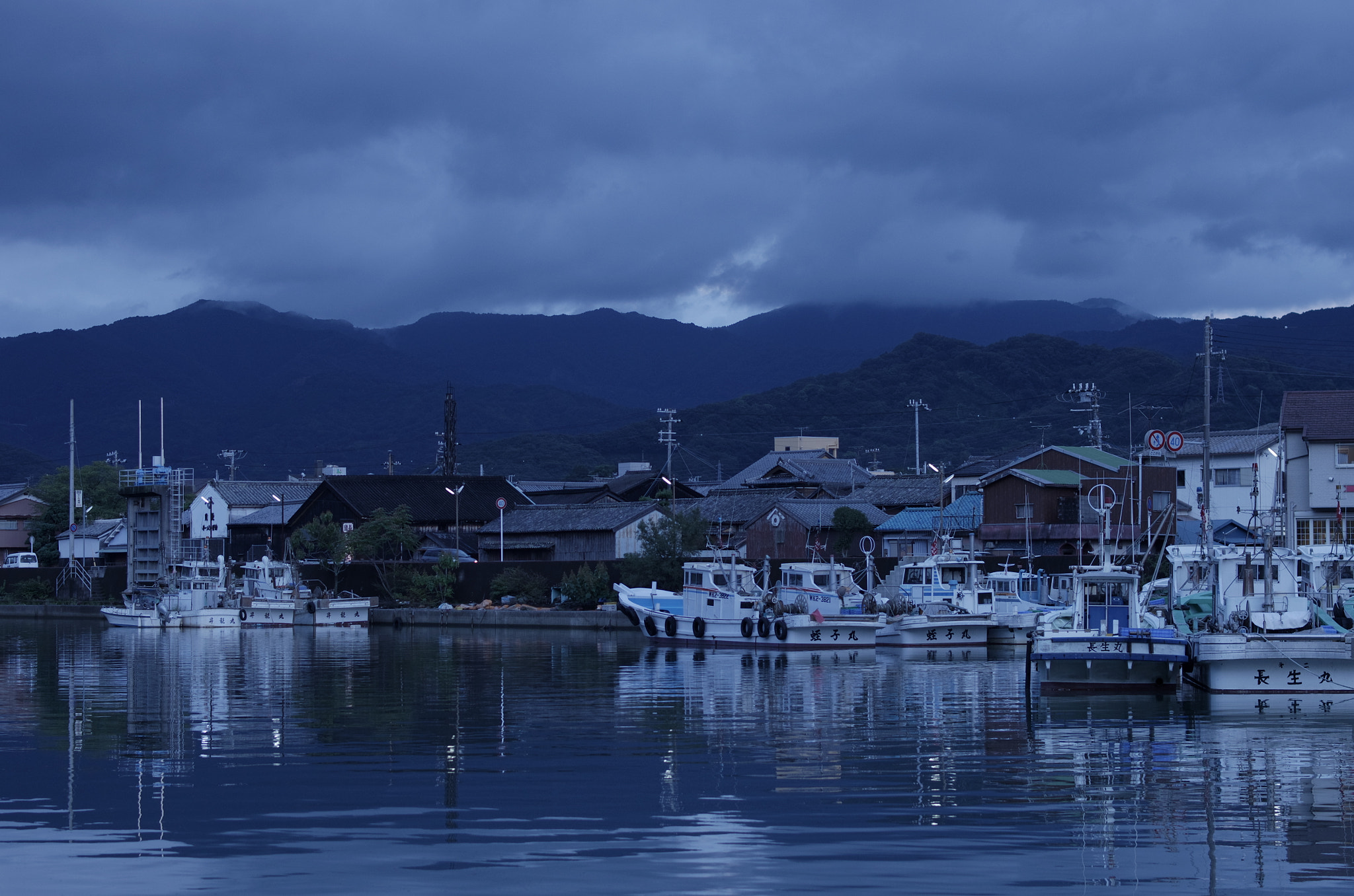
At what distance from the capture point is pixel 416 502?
85812 mm

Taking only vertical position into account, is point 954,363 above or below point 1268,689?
above

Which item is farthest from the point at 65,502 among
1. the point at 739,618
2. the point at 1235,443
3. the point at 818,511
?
the point at 1235,443

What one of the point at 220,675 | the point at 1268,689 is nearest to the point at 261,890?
the point at 1268,689

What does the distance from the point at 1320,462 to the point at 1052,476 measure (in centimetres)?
1366

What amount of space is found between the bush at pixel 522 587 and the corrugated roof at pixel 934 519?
Result: 15955 millimetres

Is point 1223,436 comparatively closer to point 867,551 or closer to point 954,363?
point 867,551

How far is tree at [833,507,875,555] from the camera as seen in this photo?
7019cm

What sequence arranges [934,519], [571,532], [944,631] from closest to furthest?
[944,631] → [934,519] → [571,532]

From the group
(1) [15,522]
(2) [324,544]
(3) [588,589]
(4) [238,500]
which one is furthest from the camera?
(1) [15,522]

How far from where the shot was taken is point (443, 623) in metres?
65.3

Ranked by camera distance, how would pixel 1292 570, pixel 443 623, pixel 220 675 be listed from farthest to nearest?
1. pixel 443 623
2. pixel 220 675
3. pixel 1292 570

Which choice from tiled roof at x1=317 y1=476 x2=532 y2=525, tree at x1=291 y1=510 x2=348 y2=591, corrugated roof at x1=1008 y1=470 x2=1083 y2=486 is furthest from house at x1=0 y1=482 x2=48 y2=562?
corrugated roof at x1=1008 y1=470 x2=1083 y2=486

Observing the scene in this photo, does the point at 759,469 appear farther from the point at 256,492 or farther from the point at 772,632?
the point at 772,632

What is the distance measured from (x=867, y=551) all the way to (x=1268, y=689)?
25.6 metres
